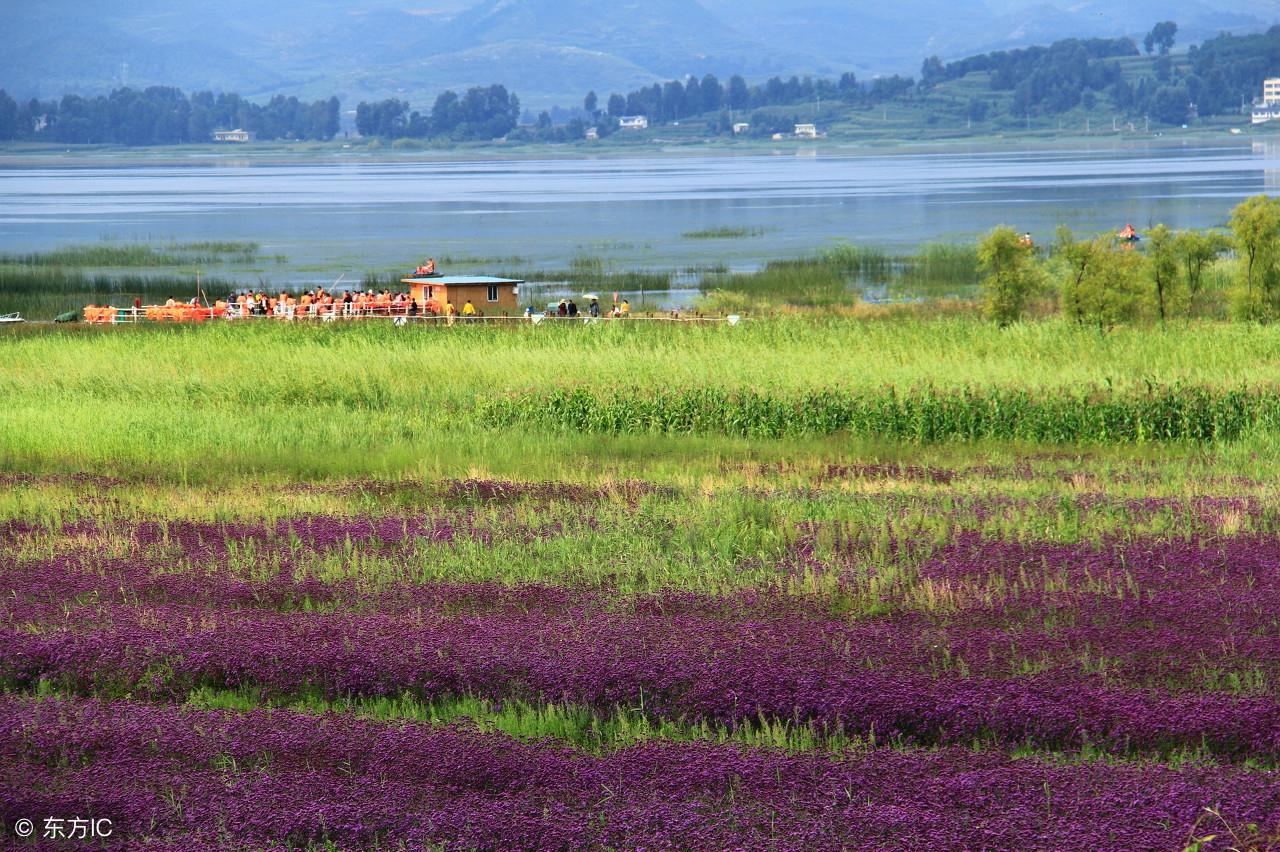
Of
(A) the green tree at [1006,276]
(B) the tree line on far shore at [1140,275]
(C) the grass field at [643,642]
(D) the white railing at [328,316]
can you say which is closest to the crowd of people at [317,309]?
(D) the white railing at [328,316]

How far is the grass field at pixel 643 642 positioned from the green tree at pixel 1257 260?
28.6 metres

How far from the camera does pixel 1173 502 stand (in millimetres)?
20469

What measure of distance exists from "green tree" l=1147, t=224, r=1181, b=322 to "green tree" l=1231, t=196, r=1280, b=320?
2.34 m

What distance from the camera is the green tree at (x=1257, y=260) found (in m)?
57.0

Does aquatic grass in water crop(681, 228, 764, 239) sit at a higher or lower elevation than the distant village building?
lower

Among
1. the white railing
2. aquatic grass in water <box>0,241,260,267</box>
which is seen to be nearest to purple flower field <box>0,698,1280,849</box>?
the white railing

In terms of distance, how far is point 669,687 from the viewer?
42.8ft

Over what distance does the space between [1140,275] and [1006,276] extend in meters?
5.16

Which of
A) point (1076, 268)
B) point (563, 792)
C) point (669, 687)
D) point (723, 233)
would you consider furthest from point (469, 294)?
point (723, 233)

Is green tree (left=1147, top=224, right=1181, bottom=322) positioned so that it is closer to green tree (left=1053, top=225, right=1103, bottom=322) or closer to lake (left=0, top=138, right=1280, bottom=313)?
green tree (left=1053, top=225, right=1103, bottom=322)

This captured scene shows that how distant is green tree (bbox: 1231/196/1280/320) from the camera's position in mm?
57000

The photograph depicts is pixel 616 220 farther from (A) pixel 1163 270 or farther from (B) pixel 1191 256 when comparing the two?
(A) pixel 1163 270

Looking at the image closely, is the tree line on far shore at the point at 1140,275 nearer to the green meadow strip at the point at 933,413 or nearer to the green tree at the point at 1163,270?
the green tree at the point at 1163,270

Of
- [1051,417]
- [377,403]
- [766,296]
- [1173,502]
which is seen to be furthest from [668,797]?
[766,296]
